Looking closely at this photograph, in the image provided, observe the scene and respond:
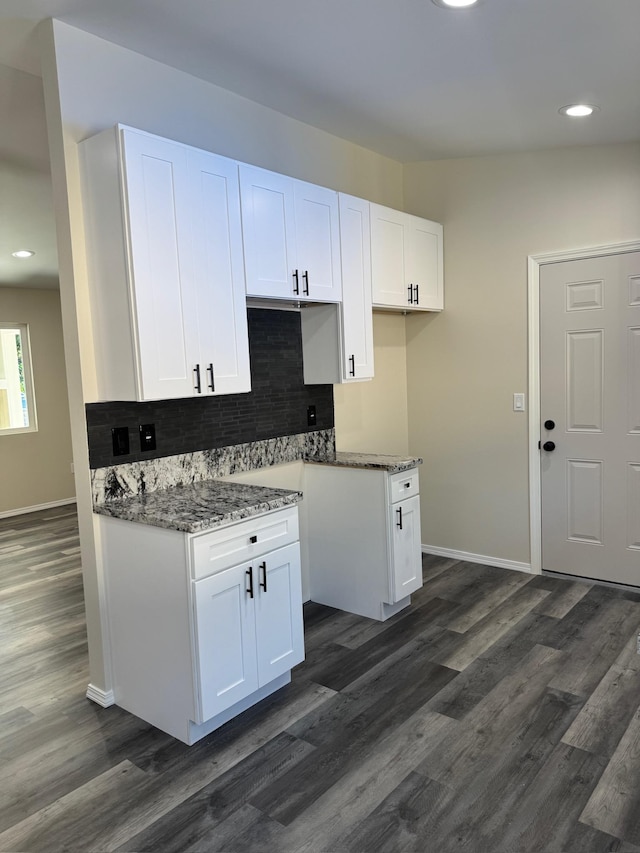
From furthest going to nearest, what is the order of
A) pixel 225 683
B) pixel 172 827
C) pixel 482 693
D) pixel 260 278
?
1. pixel 260 278
2. pixel 482 693
3. pixel 225 683
4. pixel 172 827

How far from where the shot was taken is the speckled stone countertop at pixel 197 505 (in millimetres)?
2354

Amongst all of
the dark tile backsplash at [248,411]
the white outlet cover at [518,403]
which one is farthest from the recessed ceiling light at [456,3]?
the white outlet cover at [518,403]

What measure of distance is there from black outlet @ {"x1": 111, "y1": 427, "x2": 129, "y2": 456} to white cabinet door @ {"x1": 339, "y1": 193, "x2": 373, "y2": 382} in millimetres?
1322

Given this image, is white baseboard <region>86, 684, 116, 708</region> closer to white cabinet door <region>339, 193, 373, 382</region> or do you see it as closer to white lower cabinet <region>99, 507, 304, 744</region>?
white lower cabinet <region>99, 507, 304, 744</region>

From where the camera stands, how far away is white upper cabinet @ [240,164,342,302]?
2.87 m

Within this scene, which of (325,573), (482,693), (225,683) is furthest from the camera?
(325,573)

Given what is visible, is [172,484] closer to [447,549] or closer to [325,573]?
[325,573]

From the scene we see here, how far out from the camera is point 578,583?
154 inches

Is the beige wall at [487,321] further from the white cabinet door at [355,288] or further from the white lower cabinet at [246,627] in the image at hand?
the white lower cabinet at [246,627]

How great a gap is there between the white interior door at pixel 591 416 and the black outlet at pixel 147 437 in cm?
247

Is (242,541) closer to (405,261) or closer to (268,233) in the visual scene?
(268,233)

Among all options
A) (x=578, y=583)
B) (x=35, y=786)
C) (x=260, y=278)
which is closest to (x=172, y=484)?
(x=260, y=278)

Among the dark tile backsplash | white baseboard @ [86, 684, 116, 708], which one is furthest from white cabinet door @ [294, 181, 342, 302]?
white baseboard @ [86, 684, 116, 708]

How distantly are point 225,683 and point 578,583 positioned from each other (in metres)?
2.50
